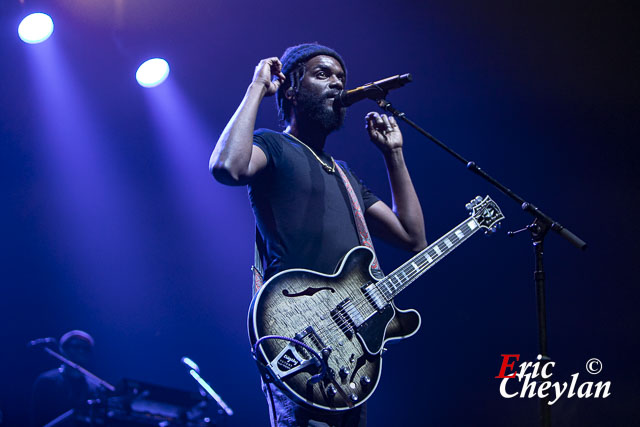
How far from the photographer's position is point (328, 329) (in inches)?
72.3

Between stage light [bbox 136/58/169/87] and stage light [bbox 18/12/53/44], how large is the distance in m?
0.91

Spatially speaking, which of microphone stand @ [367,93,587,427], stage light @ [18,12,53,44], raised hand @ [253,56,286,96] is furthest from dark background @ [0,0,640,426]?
raised hand @ [253,56,286,96]

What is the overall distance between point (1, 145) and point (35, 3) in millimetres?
1761

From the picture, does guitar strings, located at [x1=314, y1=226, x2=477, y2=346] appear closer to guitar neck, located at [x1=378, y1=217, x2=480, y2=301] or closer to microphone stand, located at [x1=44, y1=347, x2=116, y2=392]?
guitar neck, located at [x1=378, y1=217, x2=480, y2=301]

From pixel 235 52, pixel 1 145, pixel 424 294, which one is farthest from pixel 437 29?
pixel 1 145

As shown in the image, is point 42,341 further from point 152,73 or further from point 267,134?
point 267,134

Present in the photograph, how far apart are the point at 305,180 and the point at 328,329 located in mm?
684

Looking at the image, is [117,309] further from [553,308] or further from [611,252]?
[611,252]

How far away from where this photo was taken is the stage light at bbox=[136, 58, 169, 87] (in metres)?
5.29

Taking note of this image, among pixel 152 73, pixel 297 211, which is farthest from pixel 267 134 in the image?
pixel 152 73

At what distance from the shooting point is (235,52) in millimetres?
5203

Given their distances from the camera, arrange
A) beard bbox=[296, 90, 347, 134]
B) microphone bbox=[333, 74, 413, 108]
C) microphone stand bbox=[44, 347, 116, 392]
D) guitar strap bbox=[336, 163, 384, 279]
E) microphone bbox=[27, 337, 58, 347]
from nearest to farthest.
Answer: guitar strap bbox=[336, 163, 384, 279], microphone bbox=[333, 74, 413, 108], beard bbox=[296, 90, 347, 134], microphone stand bbox=[44, 347, 116, 392], microphone bbox=[27, 337, 58, 347]

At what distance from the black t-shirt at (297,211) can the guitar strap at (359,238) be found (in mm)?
33

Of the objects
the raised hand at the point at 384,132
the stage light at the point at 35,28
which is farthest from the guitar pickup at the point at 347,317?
the stage light at the point at 35,28
